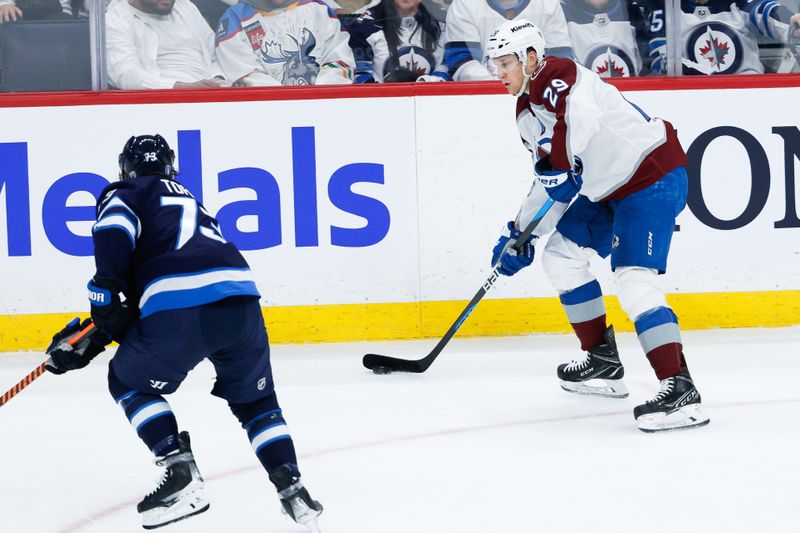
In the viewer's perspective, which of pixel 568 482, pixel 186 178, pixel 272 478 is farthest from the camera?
pixel 186 178

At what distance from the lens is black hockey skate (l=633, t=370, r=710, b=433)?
9.46 feet

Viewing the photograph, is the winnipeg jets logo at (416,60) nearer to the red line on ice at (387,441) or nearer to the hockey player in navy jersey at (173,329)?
the red line on ice at (387,441)

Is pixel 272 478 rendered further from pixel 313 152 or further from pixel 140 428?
pixel 313 152

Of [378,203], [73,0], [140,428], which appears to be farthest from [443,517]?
[73,0]

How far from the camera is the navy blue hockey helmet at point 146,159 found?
2203mm

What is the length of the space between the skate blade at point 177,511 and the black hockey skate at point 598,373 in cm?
163

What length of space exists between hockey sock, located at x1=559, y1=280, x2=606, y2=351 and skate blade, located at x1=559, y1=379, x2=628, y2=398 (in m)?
0.11

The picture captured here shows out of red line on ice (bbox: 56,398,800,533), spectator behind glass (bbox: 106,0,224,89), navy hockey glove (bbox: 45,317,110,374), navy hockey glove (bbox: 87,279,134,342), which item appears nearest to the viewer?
navy hockey glove (bbox: 87,279,134,342)

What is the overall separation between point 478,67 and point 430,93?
26cm

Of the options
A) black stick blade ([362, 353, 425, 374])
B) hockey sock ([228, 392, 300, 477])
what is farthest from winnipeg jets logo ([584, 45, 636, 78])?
hockey sock ([228, 392, 300, 477])

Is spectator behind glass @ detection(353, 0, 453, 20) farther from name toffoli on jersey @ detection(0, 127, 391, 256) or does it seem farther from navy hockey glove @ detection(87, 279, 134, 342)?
navy hockey glove @ detection(87, 279, 134, 342)

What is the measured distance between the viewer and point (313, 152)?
4.40 meters

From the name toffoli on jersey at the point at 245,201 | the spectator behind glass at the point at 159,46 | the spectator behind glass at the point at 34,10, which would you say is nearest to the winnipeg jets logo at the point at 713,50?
the name toffoli on jersey at the point at 245,201

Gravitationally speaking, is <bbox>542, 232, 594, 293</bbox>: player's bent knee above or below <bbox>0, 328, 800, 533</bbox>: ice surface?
above
